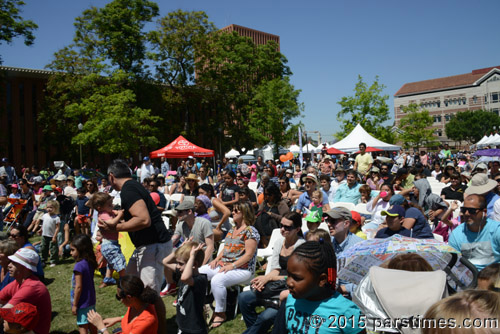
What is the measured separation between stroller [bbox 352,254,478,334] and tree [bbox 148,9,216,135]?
121 ft

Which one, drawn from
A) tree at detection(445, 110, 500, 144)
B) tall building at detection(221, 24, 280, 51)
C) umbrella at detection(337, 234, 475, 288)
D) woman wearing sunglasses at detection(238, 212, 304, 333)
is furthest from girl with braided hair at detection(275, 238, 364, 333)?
tree at detection(445, 110, 500, 144)

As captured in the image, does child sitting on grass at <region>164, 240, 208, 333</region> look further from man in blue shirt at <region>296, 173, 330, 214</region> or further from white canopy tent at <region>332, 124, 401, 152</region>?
white canopy tent at <region>332, 124, 401, 152</region>

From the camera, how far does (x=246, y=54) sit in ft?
139

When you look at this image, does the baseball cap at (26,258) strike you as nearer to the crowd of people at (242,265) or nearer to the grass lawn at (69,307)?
the crowd of people at (242,265)

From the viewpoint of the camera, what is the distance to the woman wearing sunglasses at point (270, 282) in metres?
4.05

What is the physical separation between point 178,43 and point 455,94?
85889 millimetres

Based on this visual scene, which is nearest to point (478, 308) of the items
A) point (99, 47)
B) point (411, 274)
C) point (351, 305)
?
point (351, 305)

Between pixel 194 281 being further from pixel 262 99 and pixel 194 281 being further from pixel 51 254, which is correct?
pixel 262 99

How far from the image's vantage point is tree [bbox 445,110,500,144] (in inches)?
3319

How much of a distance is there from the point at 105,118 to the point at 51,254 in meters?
21.5

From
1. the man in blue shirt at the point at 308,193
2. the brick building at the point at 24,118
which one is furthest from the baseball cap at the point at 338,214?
the brick building at the point at 24,118

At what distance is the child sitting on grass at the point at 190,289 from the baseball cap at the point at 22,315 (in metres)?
1.36

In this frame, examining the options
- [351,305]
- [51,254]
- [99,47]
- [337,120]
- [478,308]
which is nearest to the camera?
[478,308]

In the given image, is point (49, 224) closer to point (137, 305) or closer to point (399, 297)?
point (137, 305)
